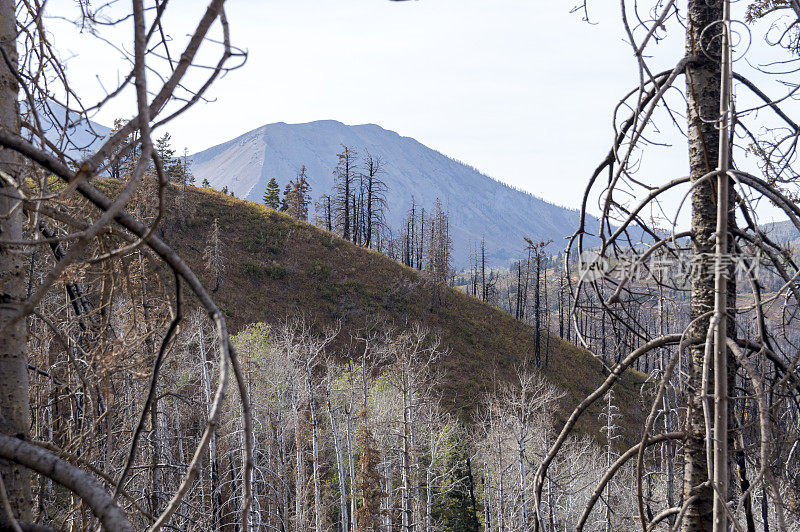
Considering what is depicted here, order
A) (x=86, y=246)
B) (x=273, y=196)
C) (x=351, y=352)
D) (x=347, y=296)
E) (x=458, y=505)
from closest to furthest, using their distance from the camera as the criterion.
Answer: (x=86, y=246)
(x=458, y=505)
(x=351, y=352)
(x=347, y=296)
(x=273, y=196)

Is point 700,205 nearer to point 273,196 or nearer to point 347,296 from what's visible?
point 347,296

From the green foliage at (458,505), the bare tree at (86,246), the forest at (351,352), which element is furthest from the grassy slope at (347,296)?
the bare tree at (86,246)

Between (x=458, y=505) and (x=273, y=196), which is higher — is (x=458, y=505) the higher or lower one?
the lower one

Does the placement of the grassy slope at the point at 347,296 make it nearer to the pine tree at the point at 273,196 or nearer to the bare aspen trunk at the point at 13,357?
the pine tree at the point at 273,196

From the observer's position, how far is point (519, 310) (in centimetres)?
5738

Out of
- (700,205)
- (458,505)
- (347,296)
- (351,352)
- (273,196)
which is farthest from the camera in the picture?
(273,196)

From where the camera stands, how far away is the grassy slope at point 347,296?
38156 millimetres

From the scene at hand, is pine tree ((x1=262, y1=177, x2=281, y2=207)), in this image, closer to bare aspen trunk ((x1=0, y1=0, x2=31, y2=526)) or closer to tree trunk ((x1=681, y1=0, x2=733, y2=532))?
tree trunk ((x1=681, y1=0, x2=733, y2=532))

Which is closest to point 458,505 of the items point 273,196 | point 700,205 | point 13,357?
point 700,205

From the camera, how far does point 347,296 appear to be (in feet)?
138

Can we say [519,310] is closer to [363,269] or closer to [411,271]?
[411,271]

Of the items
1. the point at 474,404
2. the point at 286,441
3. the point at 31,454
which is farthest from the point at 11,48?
the point at 474,404

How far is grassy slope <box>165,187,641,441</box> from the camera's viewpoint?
38.2m

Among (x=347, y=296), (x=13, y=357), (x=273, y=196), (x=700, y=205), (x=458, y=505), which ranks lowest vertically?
(x=458, y=505)
